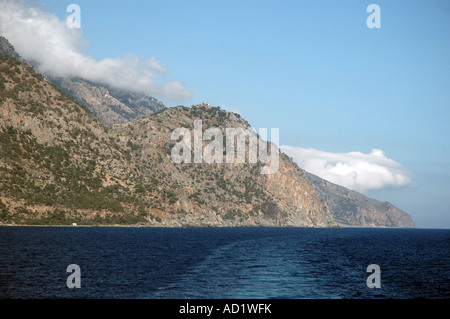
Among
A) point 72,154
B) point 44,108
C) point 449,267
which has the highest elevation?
point 44,108

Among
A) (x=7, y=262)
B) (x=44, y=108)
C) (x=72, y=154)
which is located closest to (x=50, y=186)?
(x=72, y=154)

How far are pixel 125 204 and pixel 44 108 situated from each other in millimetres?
53687

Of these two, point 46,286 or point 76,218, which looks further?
point 76,218

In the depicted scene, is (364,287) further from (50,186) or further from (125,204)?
(125,204)

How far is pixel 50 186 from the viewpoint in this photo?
163375mm

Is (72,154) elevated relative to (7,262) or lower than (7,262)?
elevated

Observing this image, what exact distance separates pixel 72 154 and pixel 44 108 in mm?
24556
